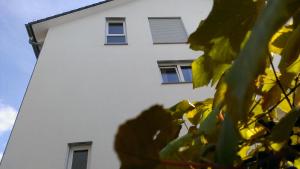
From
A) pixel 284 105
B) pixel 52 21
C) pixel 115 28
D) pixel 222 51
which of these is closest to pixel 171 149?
pixel 222 51

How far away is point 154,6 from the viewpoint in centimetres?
883

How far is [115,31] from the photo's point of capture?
786 cm

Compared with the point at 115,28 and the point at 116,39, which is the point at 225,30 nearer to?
the point at 116,39

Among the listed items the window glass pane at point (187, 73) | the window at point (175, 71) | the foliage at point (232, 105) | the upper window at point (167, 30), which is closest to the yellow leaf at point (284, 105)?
the foliage at point (232, 105)

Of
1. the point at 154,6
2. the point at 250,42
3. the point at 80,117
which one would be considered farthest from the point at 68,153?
the point at 154,6

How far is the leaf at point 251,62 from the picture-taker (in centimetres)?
39

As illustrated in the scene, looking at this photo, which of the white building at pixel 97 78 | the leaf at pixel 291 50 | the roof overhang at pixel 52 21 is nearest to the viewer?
the leaf at pixel 291 50

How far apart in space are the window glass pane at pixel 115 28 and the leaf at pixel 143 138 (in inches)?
293

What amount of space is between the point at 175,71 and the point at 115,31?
2260mm

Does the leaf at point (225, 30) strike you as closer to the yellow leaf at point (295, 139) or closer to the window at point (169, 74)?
the yellow leaf at point (295, 139)

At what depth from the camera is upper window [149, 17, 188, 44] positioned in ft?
24.5

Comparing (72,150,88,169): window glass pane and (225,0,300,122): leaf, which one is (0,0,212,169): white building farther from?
(225,0,300,122): leaf

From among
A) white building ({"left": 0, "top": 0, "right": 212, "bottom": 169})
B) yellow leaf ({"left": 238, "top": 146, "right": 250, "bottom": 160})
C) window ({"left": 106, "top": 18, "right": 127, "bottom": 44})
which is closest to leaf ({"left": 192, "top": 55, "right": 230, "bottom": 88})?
yellow leaf ({"left": 238, "top": 146, "right": 250, "bottom": 160})

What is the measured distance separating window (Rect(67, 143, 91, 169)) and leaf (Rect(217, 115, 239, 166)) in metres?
4.28
